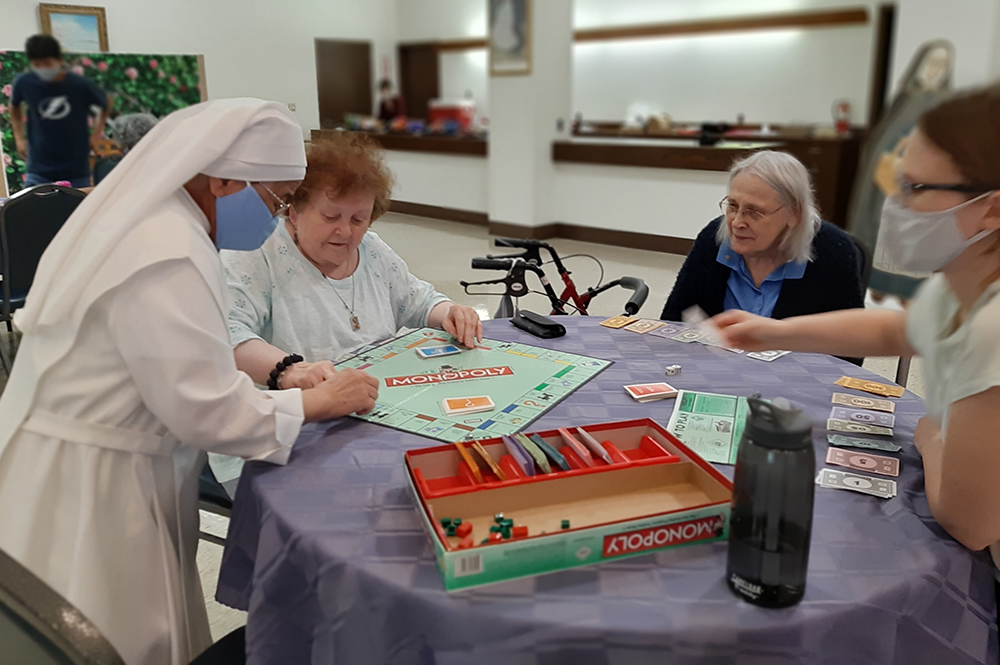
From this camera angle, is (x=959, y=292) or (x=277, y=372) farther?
(x=277, y=372)

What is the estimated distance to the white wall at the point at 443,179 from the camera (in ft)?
10.4

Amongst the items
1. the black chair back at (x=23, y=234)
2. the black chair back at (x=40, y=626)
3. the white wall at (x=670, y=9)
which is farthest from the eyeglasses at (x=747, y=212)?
the white wall at (x=670, y=9)

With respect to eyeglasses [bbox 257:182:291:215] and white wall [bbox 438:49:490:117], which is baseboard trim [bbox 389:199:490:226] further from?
white wall [bbox 438:49:490:117]

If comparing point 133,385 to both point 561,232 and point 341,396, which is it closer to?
point 341,396

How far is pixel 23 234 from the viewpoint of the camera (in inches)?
114

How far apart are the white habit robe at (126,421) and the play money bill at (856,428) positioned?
38.7 inches

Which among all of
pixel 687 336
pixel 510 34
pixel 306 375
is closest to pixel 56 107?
pixel 306 375

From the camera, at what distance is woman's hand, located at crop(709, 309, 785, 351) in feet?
4.65

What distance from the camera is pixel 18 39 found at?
1.70 meters

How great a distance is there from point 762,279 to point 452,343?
3.29 feet

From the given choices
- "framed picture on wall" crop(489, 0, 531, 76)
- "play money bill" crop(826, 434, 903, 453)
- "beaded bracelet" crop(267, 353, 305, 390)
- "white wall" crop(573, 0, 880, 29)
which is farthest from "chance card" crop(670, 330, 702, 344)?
"white wall" crop(573, 0, 880, 29)

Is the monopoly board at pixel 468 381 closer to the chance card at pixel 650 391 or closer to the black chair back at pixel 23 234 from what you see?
the chance card at pixel 650 391

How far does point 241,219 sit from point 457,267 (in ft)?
5.39

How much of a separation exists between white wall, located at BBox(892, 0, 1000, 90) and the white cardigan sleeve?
963 mm
